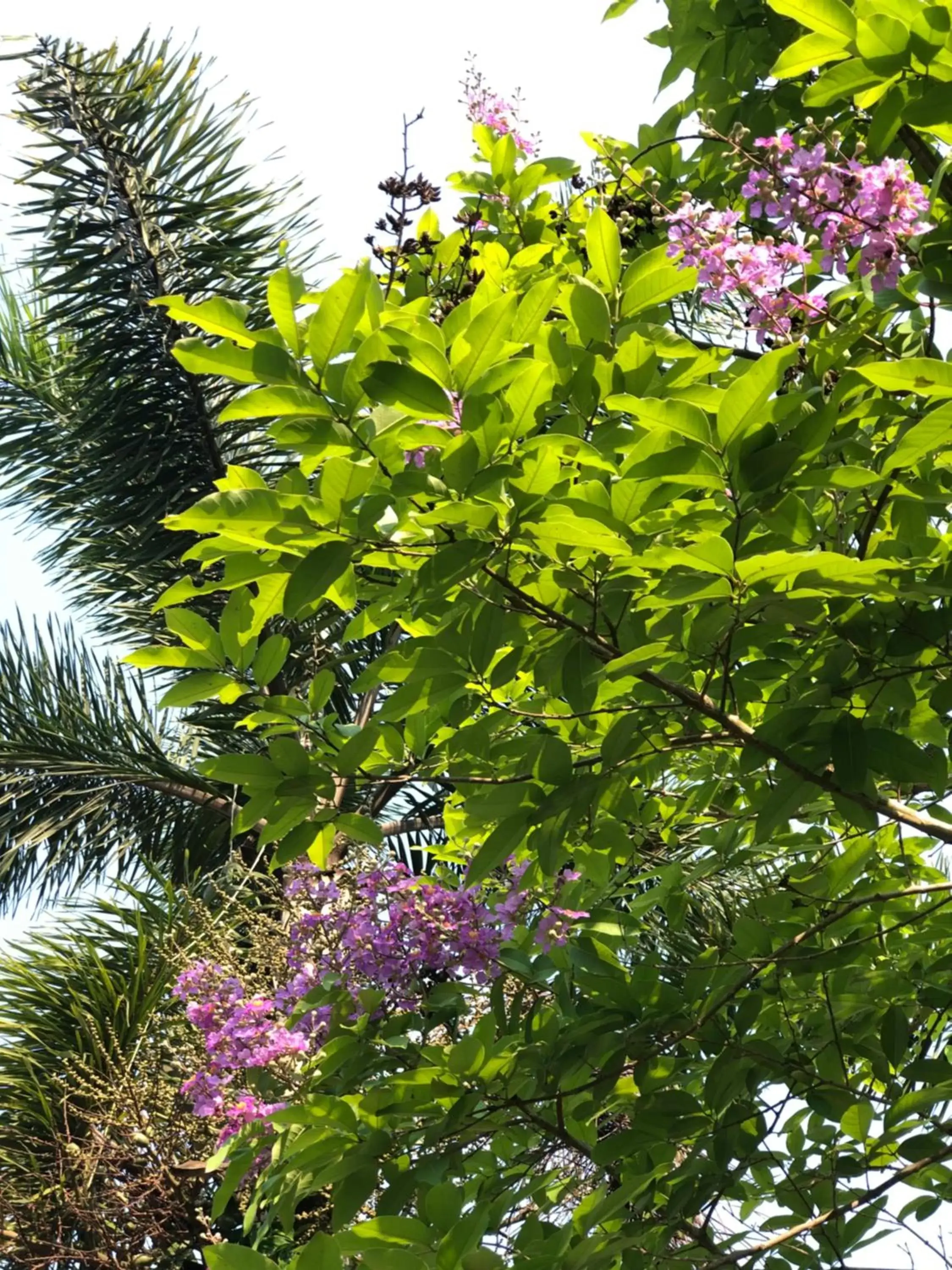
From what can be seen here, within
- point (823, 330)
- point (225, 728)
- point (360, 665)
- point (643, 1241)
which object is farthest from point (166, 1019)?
point (823, 330)

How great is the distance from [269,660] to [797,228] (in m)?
0.82

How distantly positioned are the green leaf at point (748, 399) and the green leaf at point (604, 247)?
25 centimetres

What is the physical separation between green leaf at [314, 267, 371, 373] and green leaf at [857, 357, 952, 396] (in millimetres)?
449

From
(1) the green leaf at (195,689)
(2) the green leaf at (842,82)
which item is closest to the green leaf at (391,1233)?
(1) the green leaf at (195,689)

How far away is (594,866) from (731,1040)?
11.7 inches

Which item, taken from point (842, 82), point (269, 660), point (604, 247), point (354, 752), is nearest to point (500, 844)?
point (354, 752)

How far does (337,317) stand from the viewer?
38.9 inches

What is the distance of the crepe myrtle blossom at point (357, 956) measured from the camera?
1925 millimetres

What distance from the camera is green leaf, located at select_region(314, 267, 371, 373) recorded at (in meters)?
0.98

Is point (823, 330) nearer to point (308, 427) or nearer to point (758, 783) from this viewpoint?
point (758, 783)

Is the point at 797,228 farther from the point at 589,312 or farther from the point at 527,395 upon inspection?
the point at 527,395

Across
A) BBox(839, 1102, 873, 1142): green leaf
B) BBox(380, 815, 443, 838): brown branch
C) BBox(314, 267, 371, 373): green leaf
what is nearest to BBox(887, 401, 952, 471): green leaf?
BBox(314, 267, 371, 373): green leaf

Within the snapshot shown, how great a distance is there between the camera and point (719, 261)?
141 cm

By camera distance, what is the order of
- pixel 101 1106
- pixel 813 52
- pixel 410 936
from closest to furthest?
pixel 813 52
pixel 410 936
pixel 101 1106
